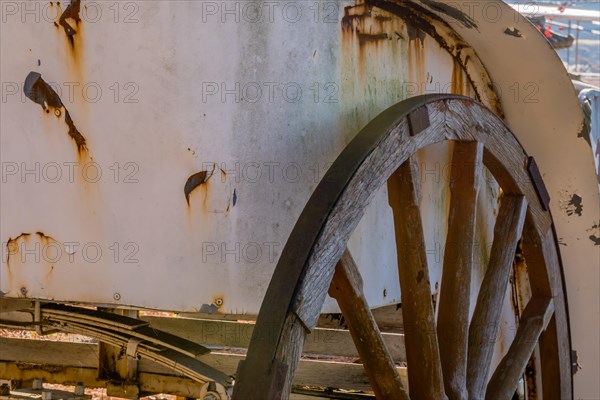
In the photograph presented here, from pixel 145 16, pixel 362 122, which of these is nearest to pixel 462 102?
pixel 362 122

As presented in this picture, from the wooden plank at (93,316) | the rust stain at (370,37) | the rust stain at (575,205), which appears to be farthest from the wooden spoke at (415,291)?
the rust stain at (575,205)

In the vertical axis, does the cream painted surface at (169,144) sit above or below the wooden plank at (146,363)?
above

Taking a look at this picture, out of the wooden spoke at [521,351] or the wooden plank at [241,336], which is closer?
the wooden spoke at [521,351]

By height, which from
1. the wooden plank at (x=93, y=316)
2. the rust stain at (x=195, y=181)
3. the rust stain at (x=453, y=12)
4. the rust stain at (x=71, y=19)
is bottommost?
the wooden plank at (x=93, y=316)

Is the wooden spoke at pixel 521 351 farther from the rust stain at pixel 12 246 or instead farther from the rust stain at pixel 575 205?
the rust stain at pixel 12 246

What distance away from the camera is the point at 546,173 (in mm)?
4043

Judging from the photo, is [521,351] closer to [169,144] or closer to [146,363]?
[169,144]

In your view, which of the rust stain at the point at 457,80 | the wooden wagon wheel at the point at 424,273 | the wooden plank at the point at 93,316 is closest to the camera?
the wooden wagon wheel at the point at 424,273

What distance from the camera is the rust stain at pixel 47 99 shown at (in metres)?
2.99

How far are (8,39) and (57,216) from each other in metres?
0.61

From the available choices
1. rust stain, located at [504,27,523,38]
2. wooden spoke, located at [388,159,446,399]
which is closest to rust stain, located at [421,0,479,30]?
rust stain, located at [504,27,523,38]

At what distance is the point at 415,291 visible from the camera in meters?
2.93

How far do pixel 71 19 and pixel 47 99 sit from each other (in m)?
0.28

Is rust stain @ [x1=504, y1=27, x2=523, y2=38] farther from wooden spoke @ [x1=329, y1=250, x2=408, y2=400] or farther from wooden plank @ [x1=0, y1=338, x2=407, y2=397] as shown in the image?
wooden plank @ [x1=0, y1=338, x2=407, y2=397]
